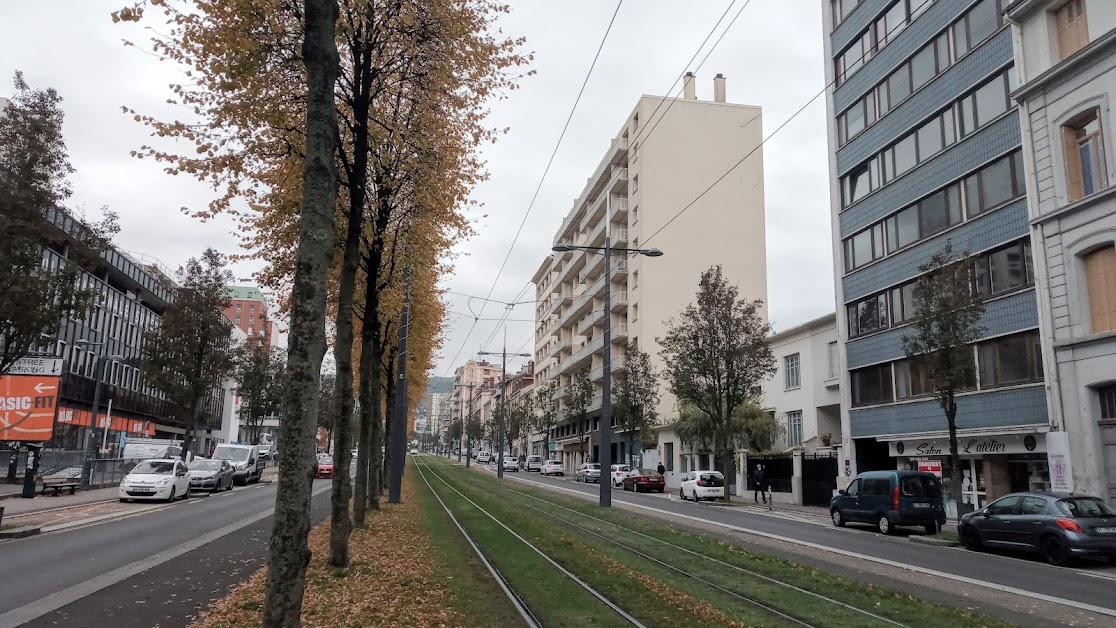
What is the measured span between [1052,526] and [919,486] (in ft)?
20.7

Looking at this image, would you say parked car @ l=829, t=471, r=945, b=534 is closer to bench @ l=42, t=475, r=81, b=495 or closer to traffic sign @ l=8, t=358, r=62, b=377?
bench @ l=42, t=475, r=81, b=495

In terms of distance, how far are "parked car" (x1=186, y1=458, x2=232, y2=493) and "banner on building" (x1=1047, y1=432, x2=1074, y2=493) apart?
31.3m

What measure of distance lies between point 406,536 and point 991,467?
792 inches

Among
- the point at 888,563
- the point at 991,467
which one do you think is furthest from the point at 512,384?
the point at 888,563

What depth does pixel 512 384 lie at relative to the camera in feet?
466

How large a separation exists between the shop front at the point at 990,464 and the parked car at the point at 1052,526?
533cm

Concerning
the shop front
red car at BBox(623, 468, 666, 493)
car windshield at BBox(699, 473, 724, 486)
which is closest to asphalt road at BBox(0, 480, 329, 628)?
the shop front

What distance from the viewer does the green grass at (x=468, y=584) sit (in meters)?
8.58

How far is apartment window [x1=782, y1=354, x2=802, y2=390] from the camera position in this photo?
132 feet

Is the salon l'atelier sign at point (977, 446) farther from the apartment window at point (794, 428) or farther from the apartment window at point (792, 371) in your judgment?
the apartment window at point (792, 371)

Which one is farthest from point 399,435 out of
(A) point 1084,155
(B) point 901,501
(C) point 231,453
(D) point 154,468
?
(A) point 1084,155

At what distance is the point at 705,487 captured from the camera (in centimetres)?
3647

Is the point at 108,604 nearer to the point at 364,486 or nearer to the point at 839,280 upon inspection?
the point at 364,486

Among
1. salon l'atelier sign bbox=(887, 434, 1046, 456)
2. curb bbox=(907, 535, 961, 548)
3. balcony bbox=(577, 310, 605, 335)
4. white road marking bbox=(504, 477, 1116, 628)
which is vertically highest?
balcony bbox=(577, 310, 605, 335)
